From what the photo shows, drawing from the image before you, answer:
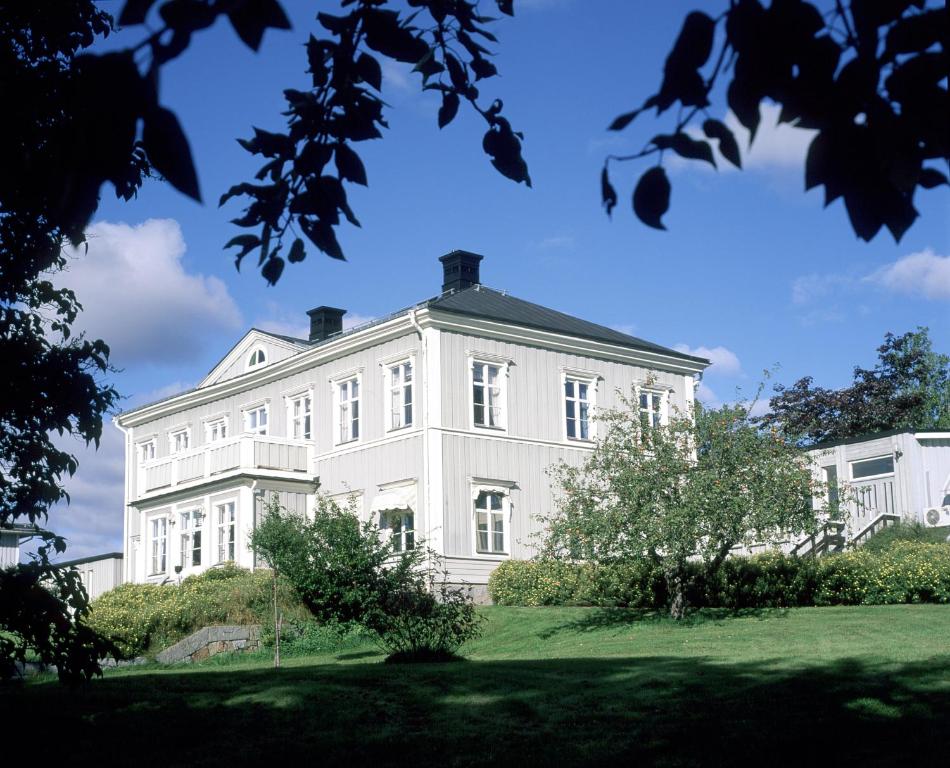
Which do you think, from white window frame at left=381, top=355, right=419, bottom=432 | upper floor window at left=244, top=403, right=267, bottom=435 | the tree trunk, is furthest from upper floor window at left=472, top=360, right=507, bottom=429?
the tree trunk

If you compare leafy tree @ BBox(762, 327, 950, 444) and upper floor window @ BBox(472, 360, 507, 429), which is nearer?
upper floor window @ BBox(472, 360, 507, 429)

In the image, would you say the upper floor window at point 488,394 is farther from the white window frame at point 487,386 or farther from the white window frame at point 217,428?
the white window frame at point 217,428

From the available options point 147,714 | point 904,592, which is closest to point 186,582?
point 904,592

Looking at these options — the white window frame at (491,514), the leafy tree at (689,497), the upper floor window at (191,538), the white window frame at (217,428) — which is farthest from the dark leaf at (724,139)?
the white window frame at (217,428)

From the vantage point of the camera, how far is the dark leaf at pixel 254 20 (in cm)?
308

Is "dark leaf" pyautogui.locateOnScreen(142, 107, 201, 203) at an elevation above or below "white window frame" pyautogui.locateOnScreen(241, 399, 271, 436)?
below

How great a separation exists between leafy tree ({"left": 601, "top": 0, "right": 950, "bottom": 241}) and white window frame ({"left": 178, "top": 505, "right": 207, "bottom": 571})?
32273 millimetres

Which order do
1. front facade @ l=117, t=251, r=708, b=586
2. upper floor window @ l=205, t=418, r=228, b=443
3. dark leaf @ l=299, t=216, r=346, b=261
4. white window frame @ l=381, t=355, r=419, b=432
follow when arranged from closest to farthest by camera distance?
dark leaf @ l=299, t=216, r=346, b=261
front facade @ l=117, t=251, r=708, b=586
white window frame @ l=381, t=355, r=419, b=432
upper floor window @ l=205, t=418, r=228, b=443

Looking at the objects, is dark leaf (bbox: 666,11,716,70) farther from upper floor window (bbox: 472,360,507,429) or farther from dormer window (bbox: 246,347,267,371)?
dormer window (bbox: 246,347,267,371)

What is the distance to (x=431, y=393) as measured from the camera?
30172 mm

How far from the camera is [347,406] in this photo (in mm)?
33500

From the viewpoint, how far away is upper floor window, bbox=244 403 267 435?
37319 mm

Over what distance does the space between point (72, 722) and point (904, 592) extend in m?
17.7

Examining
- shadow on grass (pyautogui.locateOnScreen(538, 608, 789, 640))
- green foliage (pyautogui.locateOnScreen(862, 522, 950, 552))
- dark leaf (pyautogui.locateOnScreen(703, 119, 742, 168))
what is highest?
dark leaf (pyautogui.locateOnScreen(703, 119, 742, 168))
